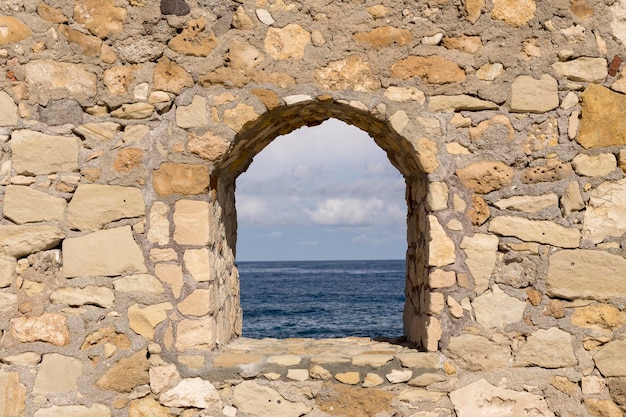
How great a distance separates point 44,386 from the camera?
11.6 feet

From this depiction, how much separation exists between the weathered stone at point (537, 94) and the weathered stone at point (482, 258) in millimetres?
733

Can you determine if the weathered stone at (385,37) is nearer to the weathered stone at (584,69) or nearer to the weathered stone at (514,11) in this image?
the weathered stone at (514,11)

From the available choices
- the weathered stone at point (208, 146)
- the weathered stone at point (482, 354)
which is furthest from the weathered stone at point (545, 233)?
the weathered stone at point (208, 146)

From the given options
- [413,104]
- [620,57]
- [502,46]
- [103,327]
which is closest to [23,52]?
[103,327]

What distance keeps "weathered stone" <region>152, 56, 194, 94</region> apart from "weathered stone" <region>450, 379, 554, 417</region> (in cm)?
222

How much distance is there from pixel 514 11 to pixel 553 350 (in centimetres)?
184

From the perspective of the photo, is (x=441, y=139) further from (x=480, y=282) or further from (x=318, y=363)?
(x=318, y=363)

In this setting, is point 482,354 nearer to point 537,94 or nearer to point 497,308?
point 497,308

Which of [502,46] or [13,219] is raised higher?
[502,46]

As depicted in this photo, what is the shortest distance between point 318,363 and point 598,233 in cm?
166

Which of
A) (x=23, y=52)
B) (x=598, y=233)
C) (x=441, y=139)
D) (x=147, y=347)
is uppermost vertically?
(x=23, y=52)

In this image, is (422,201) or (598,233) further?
(422,201)

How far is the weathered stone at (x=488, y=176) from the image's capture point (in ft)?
11.5

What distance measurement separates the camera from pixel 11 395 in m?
3.55
